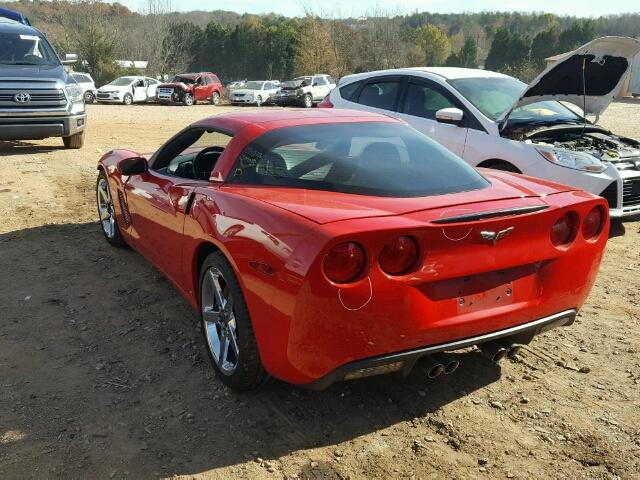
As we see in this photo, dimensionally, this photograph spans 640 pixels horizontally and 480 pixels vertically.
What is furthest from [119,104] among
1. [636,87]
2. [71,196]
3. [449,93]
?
[636,87]

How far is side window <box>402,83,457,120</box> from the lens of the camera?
7.14 m

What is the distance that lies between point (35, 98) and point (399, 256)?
9491mm

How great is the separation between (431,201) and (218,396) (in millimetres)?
1488

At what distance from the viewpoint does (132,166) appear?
438cm

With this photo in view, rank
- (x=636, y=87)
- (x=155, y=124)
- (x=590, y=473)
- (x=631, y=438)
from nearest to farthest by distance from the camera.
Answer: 1. (x=590, y=473)
2. (x=631, y=438)
3. (x=155, y=124)
4. (x=636, y=87)

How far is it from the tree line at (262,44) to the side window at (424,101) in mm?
46755

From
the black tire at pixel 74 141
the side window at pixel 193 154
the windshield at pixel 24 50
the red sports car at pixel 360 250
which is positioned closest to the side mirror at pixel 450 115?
the red sports car at pixel 360 250

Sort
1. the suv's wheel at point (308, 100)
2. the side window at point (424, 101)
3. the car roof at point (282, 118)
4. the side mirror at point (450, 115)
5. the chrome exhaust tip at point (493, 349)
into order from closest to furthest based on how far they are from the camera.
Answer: the chrome exhaust tip at point (493, 349) < the car roof at point (282, 118) < the side mirror at point (450, 115) < the side window at point (424, 101) < the suv's wheel at point (308, 100)

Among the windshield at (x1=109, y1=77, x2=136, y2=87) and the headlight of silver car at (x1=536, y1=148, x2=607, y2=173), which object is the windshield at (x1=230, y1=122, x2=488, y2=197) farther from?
the windshield at (x1=109, y1=77, x2=136, y2=87)

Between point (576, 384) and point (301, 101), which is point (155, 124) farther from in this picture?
point (576, 384)

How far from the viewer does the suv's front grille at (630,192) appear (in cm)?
591

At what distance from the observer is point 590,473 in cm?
263

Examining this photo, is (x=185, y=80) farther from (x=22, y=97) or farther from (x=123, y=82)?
(x=22, y=97)

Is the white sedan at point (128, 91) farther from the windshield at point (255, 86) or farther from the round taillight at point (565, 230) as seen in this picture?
the round taillight at point (565, 230)
